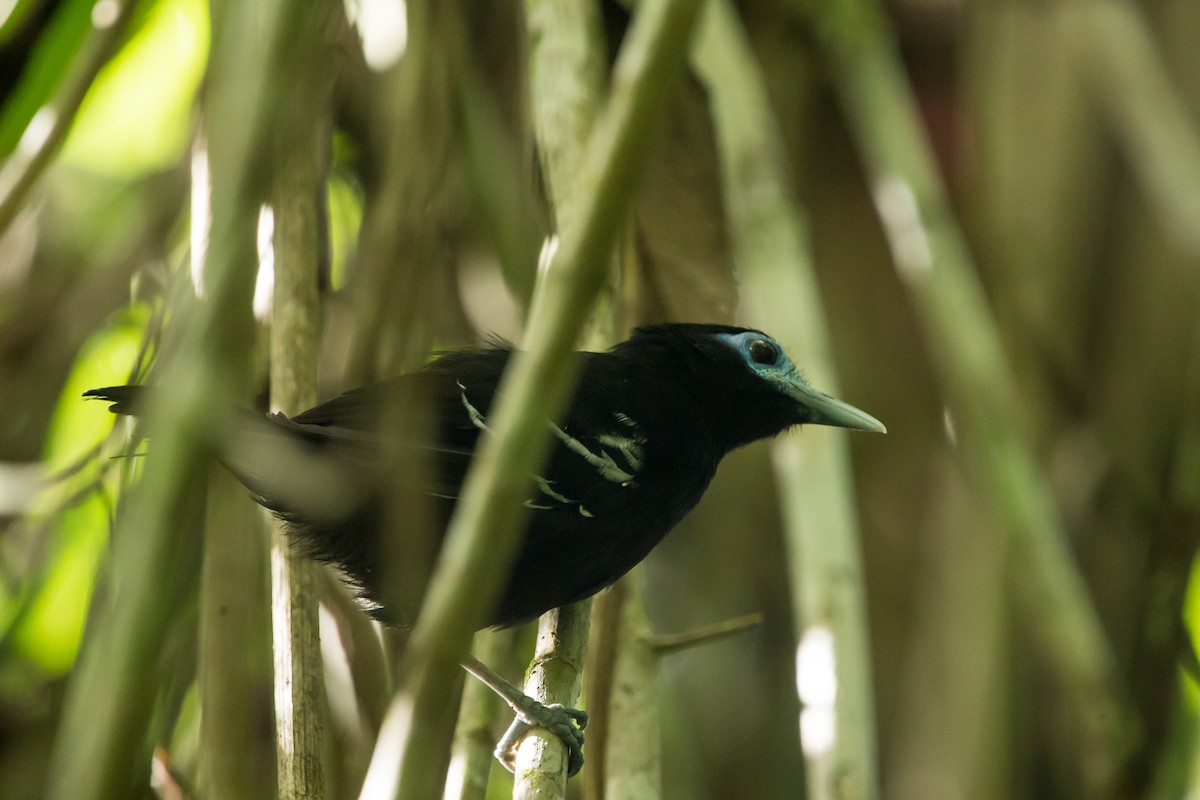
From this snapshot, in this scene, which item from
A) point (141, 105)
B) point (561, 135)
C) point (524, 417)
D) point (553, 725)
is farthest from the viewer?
point (141, 105)

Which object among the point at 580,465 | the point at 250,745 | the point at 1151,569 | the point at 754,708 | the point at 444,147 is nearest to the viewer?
the point at 250,745

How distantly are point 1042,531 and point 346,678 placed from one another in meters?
1.65

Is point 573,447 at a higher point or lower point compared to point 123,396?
higher

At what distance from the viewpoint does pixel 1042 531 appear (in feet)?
8.79

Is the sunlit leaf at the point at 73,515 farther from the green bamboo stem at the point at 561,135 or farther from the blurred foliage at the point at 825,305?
the green bamboo stem at the point at 561,135

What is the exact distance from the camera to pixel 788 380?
2955mm

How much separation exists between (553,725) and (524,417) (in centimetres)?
131

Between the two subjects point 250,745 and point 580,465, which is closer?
point 250,745

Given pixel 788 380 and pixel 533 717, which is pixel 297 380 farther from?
pixel 788 380

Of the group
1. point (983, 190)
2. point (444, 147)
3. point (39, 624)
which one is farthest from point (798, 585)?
point (39, 624)

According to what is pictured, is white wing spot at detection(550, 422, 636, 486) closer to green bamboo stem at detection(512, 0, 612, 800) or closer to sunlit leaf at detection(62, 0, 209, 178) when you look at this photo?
green bamboo stem at detection(512, 0, 612, 800)

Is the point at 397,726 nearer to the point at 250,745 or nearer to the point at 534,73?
the point at 250,745

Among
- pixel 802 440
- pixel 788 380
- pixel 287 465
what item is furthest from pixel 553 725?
pixel 788 380

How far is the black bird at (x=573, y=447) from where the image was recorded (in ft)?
7.59
